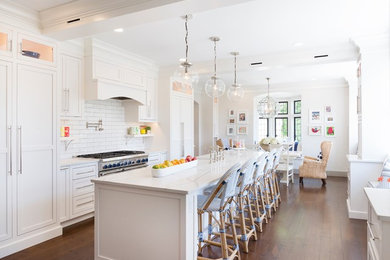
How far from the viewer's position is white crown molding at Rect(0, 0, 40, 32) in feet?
9.68

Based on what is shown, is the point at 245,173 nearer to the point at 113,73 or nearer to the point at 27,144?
the point at 27,144

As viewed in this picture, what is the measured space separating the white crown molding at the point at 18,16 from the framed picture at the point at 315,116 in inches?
287

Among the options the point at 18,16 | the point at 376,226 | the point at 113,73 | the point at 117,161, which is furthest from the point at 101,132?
the point at 376,226

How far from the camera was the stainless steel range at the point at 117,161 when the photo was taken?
4231mm

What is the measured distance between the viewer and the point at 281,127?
30.6 feet

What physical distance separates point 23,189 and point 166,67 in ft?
12.3

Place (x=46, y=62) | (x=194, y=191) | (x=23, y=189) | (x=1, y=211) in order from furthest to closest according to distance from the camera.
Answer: (x=46, y=62) < (x=23, y=189) < (x=1, y=211) < (x=194, y=191)

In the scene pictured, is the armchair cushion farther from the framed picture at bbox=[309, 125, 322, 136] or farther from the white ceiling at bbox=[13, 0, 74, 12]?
the white ceiling at bbox=[13, 0, 74, 12]

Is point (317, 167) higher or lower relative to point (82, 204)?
higher

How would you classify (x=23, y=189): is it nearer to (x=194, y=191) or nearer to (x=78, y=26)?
(x=78, y=26)

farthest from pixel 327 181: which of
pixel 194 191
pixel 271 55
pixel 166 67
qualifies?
pixel 194 191

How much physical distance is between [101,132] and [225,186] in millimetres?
3403

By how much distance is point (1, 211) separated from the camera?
2943 mm

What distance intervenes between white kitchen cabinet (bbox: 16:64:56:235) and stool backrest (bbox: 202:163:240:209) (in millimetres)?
2199
